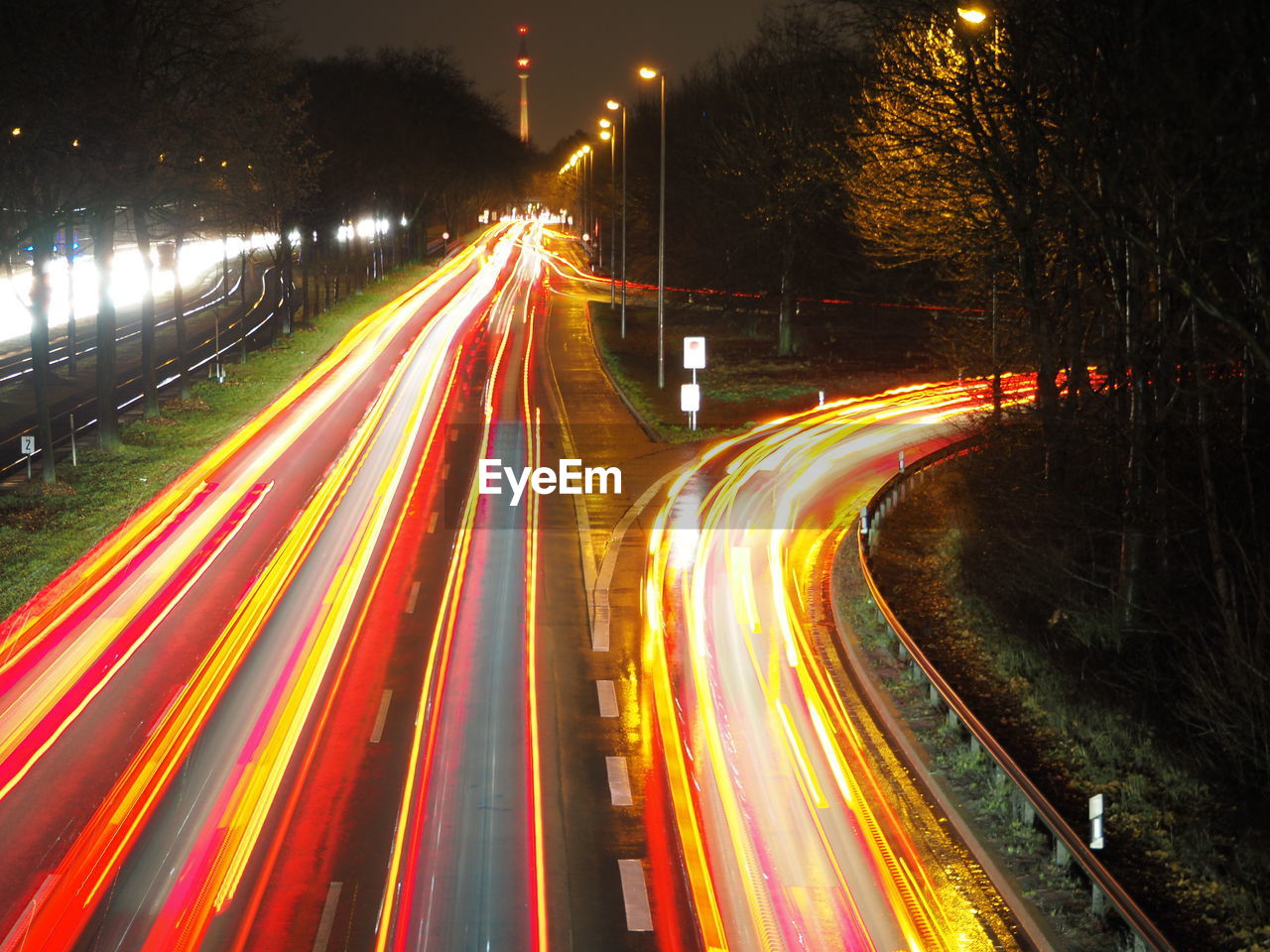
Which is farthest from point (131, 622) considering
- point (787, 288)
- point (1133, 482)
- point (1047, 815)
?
point (787, 288)

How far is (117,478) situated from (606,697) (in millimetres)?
17873

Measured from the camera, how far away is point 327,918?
10.1m

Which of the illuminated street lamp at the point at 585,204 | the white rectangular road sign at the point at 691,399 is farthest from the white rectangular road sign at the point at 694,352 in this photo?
the illuminated street lamp at the point at 585,204

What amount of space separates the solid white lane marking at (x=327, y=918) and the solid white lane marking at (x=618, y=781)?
2.93 m

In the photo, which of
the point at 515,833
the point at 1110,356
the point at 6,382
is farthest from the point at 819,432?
the point at 6,382

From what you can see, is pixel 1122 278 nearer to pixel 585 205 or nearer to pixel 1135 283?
pixel 1135 283

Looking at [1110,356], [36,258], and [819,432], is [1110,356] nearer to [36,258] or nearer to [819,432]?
[819,432]

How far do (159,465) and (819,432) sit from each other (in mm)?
17073

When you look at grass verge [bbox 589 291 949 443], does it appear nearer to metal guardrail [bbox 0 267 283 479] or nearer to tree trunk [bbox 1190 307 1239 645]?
metal guardrail [bbox 0 267 283 479]

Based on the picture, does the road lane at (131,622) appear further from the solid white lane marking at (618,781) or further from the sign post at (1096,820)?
the sign post at (1096,820)

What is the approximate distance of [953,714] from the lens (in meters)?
14.1

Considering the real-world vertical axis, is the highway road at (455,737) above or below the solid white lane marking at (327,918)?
above

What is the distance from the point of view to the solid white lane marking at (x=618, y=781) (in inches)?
496

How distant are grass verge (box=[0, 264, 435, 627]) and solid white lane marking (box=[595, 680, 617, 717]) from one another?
29.7 ft
